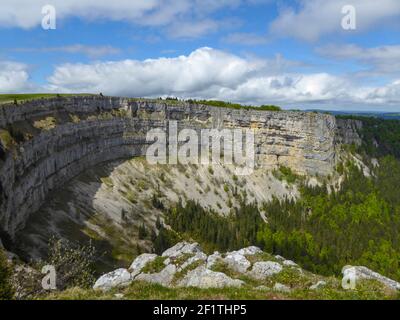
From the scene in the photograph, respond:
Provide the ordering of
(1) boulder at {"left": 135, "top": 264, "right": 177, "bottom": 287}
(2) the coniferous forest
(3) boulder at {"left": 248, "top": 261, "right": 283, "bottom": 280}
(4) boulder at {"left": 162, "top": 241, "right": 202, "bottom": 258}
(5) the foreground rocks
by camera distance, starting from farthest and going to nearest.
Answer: (2) the coniferous forest
(4) boulder at {"left": 162, "top": 241, "right": 202, "bottom": 258}
(1) boulder at {"left": 135, "top": 264, "right": 177, "bottom": 287}
(3) boulder at {"left": 248, "top": 261, "right": 283, "bottom": 280}
(5) the foreground rocks

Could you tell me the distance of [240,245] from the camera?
90.7 m

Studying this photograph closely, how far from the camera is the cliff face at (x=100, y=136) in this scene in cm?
6017

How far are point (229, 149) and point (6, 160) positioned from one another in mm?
97116

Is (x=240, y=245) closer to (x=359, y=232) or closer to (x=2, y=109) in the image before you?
(x=359, y=232)

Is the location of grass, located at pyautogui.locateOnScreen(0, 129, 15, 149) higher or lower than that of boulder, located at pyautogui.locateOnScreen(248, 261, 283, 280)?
higher

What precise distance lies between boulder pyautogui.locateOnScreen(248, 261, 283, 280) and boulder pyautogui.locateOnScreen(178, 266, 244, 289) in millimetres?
3551

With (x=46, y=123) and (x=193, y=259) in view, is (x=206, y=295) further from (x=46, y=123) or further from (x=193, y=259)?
(x=46, y=123)

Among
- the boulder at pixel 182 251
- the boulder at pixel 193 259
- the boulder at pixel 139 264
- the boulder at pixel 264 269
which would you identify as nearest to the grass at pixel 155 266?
the boulder at pixel 139 264

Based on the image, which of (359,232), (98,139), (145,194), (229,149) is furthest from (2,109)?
(359,232)

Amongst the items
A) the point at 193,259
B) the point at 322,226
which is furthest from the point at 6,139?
the point at 322,226

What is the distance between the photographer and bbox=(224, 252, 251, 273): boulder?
34.5 meters

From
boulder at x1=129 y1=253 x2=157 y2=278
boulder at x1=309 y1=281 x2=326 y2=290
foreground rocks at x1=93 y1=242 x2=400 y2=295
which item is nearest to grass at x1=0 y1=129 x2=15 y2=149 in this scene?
boulder at x1=129 y1=253 x2=157 y2=278

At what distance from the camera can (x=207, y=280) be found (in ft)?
96.6

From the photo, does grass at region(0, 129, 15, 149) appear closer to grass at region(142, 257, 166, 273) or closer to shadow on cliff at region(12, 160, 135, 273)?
shadow on cliff at region(12, 160, 135, 273)
